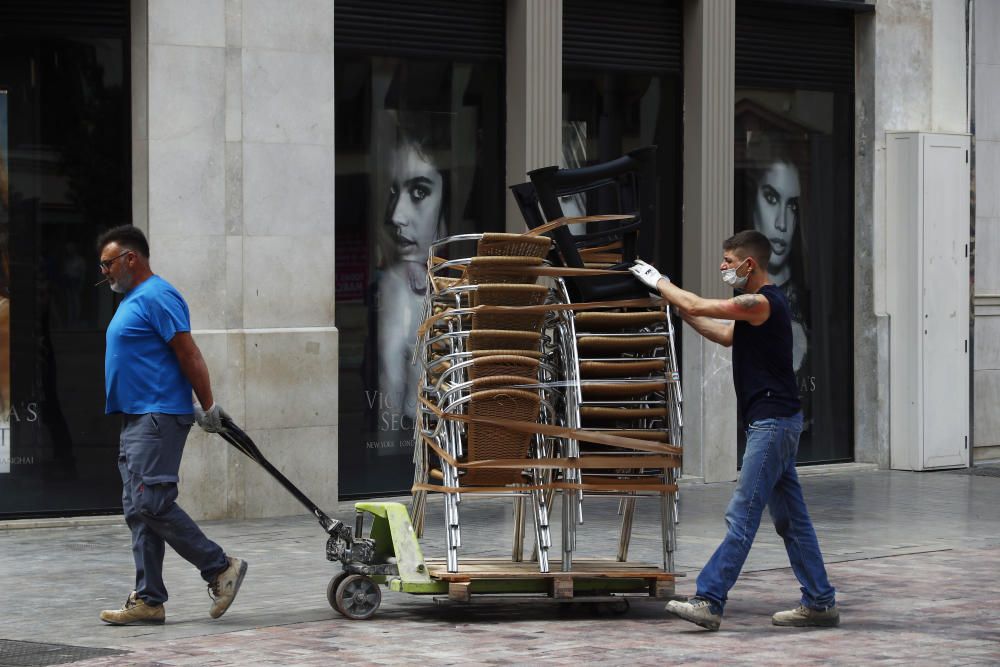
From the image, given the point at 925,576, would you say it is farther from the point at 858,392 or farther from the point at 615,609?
the point at 858,392

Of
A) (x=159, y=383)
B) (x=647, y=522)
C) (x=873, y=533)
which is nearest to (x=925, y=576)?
(x=873, y=533)

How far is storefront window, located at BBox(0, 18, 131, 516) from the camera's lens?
41.0 ft

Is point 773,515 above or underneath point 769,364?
underneath

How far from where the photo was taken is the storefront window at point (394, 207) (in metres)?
13.8

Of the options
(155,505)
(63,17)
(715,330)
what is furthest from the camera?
(63,17)

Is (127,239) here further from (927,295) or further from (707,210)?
(927,295)

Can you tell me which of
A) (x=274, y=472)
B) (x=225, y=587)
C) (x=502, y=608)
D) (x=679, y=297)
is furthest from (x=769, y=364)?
(x=225, y=587)

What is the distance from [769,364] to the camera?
8586 mm

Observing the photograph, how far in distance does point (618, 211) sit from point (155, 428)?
2562mm

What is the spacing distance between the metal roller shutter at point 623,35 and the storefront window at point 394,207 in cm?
84

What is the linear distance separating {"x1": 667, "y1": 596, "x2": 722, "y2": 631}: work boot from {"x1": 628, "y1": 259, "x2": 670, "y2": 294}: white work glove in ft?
4.89

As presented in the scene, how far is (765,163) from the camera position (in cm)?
1619

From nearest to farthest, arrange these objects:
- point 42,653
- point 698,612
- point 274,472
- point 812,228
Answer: point 42,653 → point 698,612 → point 274,472 → point 812,228

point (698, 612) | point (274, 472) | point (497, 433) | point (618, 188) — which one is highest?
point (618, 188)
